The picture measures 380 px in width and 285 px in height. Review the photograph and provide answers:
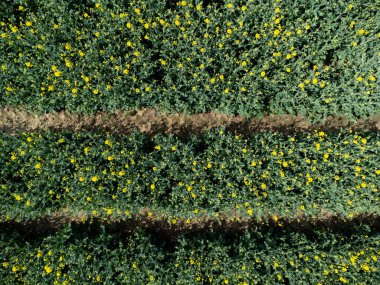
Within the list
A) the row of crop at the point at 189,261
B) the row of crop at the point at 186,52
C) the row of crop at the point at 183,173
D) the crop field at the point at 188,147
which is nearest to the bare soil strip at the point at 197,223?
the crop field at the point at 188,147

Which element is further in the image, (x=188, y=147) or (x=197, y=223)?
(x=197, y=223)

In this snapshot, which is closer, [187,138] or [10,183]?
[10,183]

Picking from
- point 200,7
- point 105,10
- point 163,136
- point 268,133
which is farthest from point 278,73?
point 105,10

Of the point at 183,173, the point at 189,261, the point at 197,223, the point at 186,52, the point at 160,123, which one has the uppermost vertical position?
the point at 186,52

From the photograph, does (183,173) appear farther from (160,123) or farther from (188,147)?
(160,123)

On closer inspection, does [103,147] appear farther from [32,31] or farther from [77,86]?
[32,31]

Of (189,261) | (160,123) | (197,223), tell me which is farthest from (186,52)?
(189,261)
